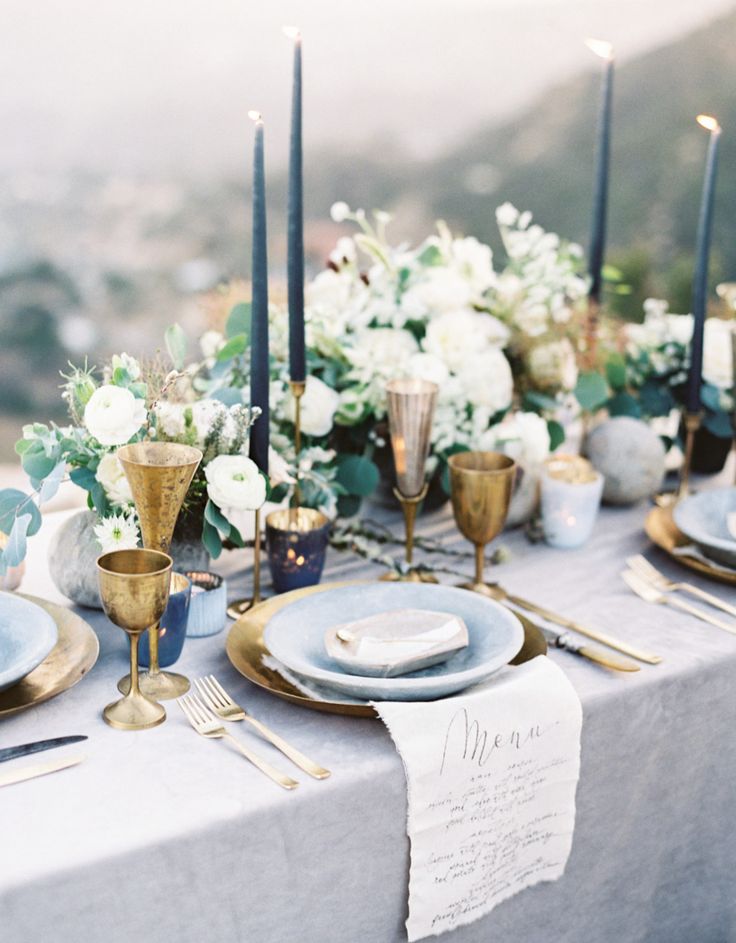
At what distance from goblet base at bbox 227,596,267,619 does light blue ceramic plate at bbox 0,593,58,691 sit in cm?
23

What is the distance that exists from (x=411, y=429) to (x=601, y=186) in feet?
2.06

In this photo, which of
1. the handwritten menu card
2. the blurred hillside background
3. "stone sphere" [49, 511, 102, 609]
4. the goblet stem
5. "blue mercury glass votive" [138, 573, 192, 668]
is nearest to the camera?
the handwritten menu card

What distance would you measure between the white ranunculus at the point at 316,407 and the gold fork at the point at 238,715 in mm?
406

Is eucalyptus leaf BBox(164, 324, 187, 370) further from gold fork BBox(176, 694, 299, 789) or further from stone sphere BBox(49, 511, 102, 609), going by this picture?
gold fork BBox(176, 694, 299, 789)

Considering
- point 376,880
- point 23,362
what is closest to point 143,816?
point 376,880

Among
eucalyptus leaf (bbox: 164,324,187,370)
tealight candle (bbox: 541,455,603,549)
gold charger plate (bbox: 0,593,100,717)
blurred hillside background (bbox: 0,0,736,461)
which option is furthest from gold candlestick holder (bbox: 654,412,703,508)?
blurred hillside background (bbox: 0,0,736,461)

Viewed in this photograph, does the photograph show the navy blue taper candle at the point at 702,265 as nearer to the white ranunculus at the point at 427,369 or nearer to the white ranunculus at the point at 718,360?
the white ranunculus at the point at 718,360

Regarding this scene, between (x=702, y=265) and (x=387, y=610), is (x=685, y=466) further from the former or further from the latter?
(x=387, y=610)

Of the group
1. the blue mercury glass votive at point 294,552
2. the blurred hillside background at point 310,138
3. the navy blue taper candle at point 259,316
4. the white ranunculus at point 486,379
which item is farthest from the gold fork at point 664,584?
the blurred hillside background at point 310,138

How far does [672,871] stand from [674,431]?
2.64 feet

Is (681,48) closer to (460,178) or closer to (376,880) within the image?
(460,178)

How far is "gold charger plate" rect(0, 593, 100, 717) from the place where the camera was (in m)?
0.92

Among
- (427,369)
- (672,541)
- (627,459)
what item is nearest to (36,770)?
(427,369)

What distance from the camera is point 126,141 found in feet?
19.7
